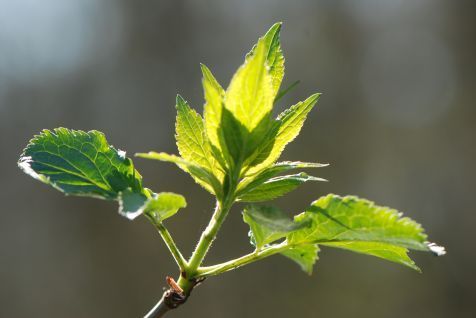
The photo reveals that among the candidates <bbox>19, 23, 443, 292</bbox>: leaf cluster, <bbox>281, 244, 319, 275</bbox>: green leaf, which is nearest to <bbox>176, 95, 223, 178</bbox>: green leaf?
<bbox>19, 23, 443, 292</bbox>: leaf cluster

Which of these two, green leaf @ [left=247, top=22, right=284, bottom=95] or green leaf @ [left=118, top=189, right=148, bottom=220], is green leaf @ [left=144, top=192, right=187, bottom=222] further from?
green leaf @ [left=247, top=22, right=284, bottom=95]

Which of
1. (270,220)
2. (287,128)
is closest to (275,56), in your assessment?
(287,128)

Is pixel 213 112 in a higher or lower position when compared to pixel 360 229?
higher

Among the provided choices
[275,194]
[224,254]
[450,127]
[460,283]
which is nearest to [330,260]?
[224,254]

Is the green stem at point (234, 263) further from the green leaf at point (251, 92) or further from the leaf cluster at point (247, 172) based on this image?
the green leaf at point (251, 92)

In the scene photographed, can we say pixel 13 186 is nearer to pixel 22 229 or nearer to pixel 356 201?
pixel 22 229

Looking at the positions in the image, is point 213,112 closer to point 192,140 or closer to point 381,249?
point 192,140
